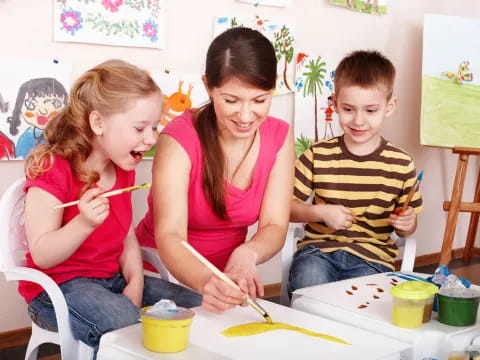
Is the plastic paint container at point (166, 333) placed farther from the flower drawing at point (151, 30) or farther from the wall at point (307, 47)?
the flower drawing at point (151, 30)

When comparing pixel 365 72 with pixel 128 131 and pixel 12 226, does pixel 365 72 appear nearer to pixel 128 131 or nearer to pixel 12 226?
pixel 128 131

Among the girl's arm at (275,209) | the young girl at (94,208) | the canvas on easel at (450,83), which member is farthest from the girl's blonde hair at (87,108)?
the canvas on easel at (450,83)

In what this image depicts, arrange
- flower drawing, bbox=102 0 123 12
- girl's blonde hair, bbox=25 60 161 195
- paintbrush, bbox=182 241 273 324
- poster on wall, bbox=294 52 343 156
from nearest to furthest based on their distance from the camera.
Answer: paintbrush, bbox=182 241 273 324
girl's blonde hair, bbox=25 60 161 195
flower drawing, bbox=102 0 123 12
poster on wall, bbox=294 52 343 156

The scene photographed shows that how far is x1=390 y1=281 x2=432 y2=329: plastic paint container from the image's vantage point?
121 centimetres

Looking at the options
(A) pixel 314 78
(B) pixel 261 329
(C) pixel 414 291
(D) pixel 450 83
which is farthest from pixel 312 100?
(B) pixel 261 329

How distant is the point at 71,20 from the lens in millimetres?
2156

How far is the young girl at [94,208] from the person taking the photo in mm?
1393

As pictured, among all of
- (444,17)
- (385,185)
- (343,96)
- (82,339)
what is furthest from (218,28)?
(82,339)

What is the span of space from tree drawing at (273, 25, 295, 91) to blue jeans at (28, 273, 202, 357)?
1430 mm

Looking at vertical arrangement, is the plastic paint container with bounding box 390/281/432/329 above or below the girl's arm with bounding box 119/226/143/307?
above

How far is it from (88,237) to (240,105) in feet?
1.46

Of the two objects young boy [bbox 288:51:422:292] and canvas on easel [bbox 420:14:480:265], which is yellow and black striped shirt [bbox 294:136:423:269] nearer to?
young boy [bbox 288:51:422:292]

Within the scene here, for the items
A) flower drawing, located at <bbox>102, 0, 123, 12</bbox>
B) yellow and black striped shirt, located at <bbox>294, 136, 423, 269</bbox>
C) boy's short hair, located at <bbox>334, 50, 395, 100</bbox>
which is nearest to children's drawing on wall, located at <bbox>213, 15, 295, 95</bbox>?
flower drawing, located at <bbox>102, 0, 123, 12</bbox>

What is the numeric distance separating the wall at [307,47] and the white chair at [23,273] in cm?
66
